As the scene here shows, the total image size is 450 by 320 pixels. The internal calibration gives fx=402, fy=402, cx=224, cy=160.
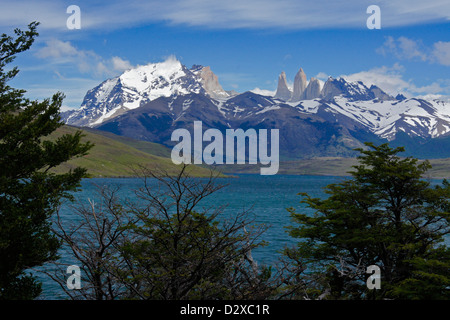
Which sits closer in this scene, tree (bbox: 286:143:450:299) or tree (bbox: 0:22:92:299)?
tree (bbox: 0:22:92:299)

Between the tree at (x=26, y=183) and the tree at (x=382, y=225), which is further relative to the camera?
the tree at (x=382, y=225)

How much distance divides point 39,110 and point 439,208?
3288 centimetres

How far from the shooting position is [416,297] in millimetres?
24125

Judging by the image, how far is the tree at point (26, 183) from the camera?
26.3 meters

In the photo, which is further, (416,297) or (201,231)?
(416,297)

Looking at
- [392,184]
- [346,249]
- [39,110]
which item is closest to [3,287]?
[39,110]

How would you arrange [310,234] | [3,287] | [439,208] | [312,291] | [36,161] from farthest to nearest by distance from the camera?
[310,234] → [439,208] → [36,161] → [3,287] → [312,291]

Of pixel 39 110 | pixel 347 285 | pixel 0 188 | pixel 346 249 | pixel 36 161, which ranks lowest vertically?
pixel 347 285

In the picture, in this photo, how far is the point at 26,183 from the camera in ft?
94.4

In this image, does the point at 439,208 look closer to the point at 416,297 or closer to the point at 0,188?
the point at 416,297

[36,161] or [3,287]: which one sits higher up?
[36,161]

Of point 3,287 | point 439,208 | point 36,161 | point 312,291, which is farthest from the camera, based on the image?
point 439,208

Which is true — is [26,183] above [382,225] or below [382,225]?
above

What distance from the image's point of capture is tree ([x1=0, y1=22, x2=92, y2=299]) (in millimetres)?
26344
